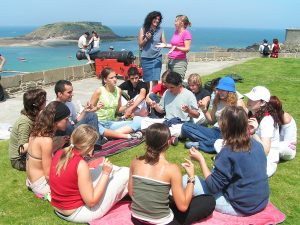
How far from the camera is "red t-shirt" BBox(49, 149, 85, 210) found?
11.3 feet

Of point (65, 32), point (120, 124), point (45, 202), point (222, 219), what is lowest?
point (65, 32)

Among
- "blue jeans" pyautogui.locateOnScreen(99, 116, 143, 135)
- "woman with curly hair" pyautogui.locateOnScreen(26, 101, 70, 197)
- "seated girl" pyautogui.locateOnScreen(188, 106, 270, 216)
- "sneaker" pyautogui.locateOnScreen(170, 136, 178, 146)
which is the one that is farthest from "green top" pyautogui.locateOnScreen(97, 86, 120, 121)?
"seated girl" pyautogui.locateOnScreen(188, 106, 270, 216)

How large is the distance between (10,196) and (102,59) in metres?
10.3

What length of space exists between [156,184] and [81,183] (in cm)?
71

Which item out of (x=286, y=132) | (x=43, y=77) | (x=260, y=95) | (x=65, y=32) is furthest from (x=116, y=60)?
(x=65, y=32)

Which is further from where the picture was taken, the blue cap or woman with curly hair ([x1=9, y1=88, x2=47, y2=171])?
the blue cap

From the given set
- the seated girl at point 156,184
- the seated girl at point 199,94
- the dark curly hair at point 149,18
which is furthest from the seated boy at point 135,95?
the seated girl at point 156,184

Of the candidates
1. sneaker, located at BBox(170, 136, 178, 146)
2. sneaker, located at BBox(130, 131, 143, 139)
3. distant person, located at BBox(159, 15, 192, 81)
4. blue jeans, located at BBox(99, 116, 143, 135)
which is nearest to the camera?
sneaker, located at BBox(170, 136, 178, 146)

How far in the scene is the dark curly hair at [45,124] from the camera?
4.03 metres

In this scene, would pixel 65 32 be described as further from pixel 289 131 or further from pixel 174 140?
pixel 289 131

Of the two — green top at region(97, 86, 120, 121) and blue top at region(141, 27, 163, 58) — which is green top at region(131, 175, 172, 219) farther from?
blue top at region(141, 27, 163, 58)

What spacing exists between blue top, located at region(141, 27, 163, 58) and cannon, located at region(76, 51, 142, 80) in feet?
15.9

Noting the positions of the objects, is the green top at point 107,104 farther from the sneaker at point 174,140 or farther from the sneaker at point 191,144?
the sneaker at point 191,144

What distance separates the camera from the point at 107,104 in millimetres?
6500
